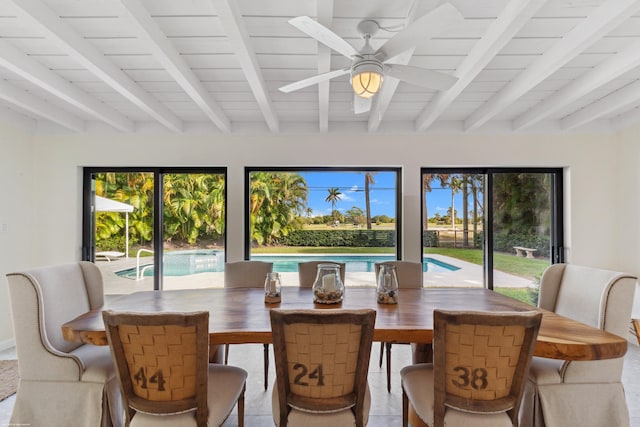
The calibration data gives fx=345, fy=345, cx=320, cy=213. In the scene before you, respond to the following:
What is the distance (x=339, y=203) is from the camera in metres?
4.14

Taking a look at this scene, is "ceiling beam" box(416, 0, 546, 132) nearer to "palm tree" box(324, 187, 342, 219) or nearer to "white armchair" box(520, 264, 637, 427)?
→ "white armchair" box(520, 264, 637, 427)

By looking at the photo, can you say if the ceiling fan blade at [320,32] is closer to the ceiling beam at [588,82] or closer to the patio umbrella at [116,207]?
the ceiling beam at [588,82]

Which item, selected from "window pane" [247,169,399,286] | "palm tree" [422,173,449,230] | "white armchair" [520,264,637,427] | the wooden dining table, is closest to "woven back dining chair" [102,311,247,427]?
the wooden dining table

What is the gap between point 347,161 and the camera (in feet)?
12.6

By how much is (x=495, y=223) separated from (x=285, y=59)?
3008mm

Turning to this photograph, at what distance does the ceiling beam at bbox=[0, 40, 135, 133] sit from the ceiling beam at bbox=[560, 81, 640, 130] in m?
4.38

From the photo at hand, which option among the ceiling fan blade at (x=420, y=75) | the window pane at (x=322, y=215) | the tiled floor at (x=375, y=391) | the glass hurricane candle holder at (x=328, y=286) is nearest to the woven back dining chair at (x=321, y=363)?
the glass hurricane candle holder at (x=328, y=286)

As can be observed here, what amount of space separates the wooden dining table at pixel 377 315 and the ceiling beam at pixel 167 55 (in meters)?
1.47

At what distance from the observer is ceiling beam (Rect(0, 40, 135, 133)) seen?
210 cm

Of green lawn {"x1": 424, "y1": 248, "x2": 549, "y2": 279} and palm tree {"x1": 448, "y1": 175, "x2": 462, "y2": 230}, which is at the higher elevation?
palm tree {"x1": 448, "y1": 175, "x2": 462, "y2": 230}

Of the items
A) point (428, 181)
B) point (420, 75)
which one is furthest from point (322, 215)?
point (420, 75)

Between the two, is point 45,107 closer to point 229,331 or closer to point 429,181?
point 229,331

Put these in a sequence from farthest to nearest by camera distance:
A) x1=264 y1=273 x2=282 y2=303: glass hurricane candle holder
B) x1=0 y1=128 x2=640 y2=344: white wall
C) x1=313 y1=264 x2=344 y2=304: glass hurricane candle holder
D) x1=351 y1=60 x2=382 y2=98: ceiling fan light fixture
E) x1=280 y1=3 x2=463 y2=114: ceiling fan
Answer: x1=0 y1=128 x2=640 y2=344: white wall
x1=264 y1=273 x2=282 y2=303: glass hurricane candle holder
x1=313 y1=264 x2=344 y2=304: glass hurricane candle holder
x1=351 y1=60 x2=382 y2=98: ceiling fan light fixture
x1=280 y1=3 x2=463 y2=114: ceiling fan

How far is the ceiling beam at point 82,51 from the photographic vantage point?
5.43 ft
